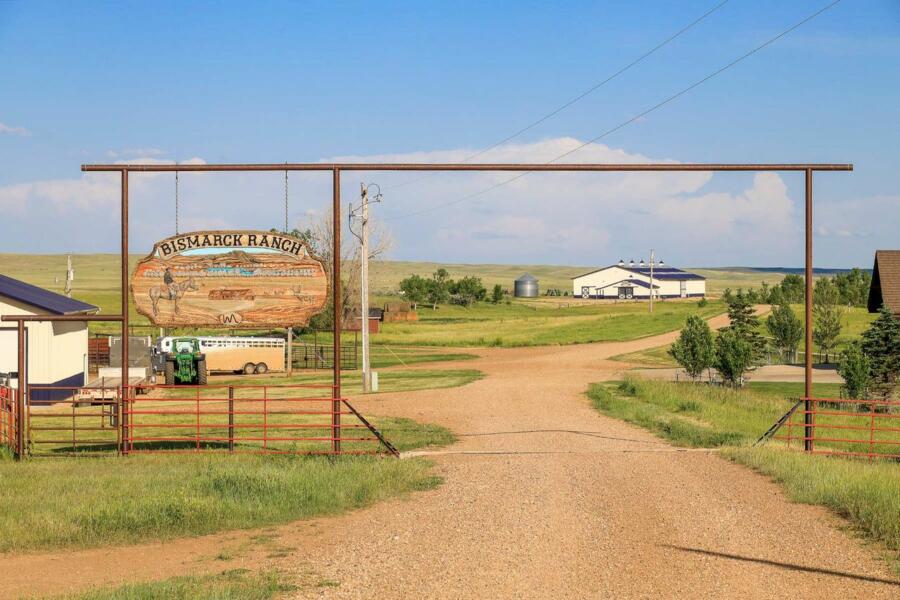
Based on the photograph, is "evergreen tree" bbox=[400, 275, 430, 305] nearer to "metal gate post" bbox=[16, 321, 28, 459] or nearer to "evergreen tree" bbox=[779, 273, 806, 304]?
"evergreen tree" bbox=[779, 273, 806, 304]

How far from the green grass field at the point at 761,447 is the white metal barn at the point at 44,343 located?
18.0 m

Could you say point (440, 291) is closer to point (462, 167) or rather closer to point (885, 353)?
point (885, 353)

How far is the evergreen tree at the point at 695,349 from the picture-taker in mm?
39812

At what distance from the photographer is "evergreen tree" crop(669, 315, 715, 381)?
39812mm

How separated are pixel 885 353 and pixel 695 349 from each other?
7290 mm

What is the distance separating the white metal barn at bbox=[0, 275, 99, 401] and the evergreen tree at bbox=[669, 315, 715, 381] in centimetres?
2405

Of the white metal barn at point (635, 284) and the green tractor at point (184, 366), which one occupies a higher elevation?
the white metal barn at point (635, 284)

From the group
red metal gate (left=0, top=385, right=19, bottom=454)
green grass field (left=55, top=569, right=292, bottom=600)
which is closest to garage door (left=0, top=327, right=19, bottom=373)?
red metal gate (left=0, top=385, right=19, bottom=454)

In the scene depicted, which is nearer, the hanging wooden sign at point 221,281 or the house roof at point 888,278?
the hanging wooden sign at point 221,281

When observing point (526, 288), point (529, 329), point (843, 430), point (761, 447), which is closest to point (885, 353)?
point (843, 430)

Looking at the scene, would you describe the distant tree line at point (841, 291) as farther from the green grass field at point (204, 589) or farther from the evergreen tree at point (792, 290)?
the green grass field at point (204, 589)

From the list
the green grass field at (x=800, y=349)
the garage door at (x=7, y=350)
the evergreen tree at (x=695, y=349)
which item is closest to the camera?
the garage door at (x=7, y=350)

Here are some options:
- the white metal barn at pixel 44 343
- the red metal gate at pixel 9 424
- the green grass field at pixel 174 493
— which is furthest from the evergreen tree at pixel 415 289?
the green grass field at pixel 174 493

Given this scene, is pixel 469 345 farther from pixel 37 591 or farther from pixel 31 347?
pixel 37 591
